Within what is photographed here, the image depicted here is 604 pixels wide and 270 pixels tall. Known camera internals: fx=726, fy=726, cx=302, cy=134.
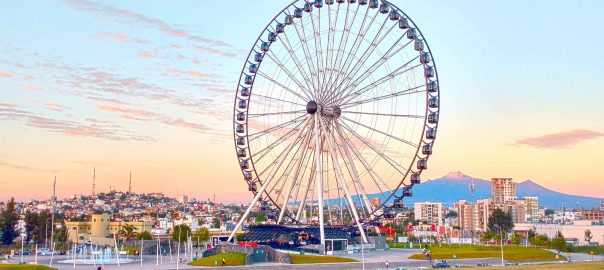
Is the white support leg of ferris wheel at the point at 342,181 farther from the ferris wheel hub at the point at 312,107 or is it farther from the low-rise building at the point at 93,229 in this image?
the low-rise building at the point at 93,229

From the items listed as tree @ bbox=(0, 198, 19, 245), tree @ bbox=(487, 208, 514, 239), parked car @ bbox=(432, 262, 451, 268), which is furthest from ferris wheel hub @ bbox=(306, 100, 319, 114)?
tree @ bbox=(487, 208, 514, 239)

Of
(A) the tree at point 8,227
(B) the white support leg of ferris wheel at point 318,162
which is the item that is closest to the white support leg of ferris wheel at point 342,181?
(B) the white support leg of ferris wheel at point 318,162

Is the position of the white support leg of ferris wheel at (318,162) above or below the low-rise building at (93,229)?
above

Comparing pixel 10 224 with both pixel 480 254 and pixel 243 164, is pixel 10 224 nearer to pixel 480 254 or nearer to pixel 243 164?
pixel 243 164

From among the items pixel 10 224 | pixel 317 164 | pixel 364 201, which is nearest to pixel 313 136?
pixel 317 164

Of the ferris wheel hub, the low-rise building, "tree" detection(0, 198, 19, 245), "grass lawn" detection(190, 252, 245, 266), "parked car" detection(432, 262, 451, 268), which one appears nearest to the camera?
"parked car" detection(432, 262, 451, 268)

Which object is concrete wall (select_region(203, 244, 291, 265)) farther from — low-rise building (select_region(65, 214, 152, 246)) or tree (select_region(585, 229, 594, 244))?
tree (select_region(585, 229, 594, 244))

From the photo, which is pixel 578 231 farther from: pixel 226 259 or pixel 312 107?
pixel 226 259

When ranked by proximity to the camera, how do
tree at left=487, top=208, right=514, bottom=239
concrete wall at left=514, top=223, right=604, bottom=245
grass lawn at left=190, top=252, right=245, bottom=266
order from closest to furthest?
1. grass lawn at left=190, top=252, right=245, bottom=266
2. concrete wall at left=514, top=223, right=604, bottom=245
3. tree at left=487, top=208, right=514, bottom=239

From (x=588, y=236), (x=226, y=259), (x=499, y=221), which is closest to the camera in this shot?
(x=226, y=259)

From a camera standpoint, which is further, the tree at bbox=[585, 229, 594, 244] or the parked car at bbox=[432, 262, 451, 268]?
the tree at bbox=[585, 229, 594, 244]

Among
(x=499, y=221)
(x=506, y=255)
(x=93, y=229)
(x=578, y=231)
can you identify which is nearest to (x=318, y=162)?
(x=506, y=255)
